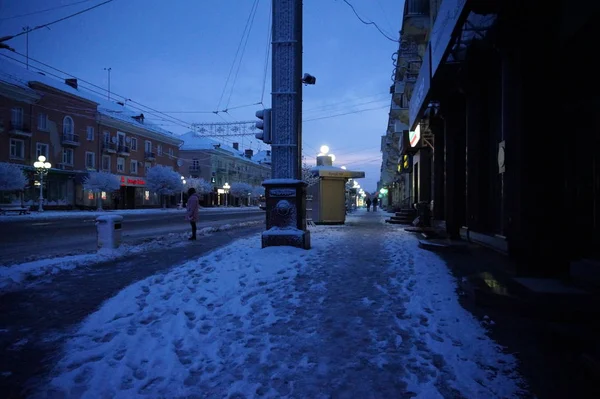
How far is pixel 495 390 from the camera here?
275 centimetres

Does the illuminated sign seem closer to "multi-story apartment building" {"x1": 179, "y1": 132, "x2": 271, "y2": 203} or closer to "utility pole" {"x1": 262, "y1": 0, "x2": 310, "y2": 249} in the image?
"utility pole" {"x1": 262, "y1": 0, "x2": 310, "y2": 249}

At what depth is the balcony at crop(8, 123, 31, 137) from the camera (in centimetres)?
3466

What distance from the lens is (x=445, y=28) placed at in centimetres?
721

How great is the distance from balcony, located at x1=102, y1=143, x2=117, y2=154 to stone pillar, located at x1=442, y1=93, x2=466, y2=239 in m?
43.3

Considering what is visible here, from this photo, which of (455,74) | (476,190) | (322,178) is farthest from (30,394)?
(322,178)

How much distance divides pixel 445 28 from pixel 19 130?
3943 cm

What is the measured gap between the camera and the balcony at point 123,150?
4773 cm

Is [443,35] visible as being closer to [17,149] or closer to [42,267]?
[42,267]

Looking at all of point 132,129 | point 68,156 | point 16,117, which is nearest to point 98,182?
point 68,156

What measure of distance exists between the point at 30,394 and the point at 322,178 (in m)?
16.2

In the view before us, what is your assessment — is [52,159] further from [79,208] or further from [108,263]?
[108,263]

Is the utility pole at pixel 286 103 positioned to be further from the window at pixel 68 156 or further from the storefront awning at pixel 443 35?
the window at pixel 68 156

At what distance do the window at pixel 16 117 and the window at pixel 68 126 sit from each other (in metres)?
4.75

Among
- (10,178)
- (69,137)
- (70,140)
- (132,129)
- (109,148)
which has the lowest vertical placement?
(10,178)
